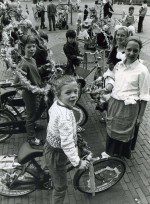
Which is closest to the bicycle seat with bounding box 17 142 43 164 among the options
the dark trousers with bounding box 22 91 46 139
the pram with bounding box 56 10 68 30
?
the dark trousers with bounding box 22 91 46 139

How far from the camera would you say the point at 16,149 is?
504cm

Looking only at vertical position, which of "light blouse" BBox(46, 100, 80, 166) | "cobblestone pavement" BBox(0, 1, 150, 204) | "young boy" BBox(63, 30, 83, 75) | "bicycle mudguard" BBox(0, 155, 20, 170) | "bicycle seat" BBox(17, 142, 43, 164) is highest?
"light blouse" BBox(46, 100, 80, 166)

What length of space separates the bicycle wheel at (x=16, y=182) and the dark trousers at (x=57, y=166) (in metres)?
0.56

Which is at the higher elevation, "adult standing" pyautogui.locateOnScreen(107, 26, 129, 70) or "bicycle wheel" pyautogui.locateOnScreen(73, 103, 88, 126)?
"adult standing" pyautogui.locateOnScreen(107, 26, 129, 70)

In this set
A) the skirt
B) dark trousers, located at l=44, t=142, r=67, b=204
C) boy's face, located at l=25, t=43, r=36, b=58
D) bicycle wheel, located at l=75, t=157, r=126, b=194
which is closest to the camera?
dark trousers, located at l=44, t=142, r=67, b=204

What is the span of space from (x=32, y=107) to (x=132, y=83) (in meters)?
1.81

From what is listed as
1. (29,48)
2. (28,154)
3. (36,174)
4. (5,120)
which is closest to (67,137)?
(28,154)

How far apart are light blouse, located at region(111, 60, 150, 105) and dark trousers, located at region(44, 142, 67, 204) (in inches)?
51.5

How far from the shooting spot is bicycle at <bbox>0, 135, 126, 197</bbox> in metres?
3.52

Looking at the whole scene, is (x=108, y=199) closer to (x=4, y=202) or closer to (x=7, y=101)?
(x=4, y=202)

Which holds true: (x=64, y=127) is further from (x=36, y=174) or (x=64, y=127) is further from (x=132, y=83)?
(x=132, y=83)

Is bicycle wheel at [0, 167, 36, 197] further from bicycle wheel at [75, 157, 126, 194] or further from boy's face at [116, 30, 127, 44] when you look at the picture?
boy's face at [116, 30, 127, 44]

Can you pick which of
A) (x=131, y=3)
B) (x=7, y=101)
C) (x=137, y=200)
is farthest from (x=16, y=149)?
(x=131, y=3)

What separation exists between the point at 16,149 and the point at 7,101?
2.99ft
